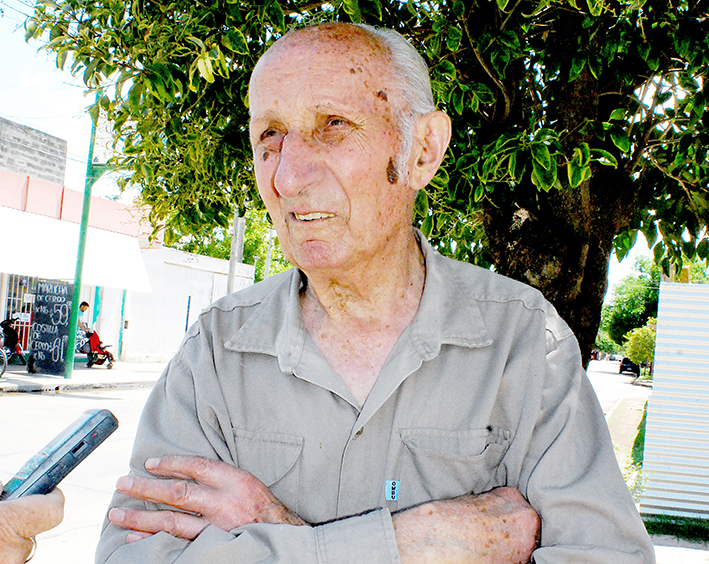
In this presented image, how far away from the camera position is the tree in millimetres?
2289

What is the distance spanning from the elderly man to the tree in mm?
463

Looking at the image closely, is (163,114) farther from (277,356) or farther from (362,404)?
(362,404)

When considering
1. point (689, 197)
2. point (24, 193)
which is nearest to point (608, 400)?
point (24, 193)

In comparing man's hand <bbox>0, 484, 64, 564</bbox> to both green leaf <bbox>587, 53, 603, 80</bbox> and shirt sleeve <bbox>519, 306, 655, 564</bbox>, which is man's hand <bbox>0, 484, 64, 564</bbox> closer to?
shirt sleeve <bbox>519, 306, 655, 564</bbox>

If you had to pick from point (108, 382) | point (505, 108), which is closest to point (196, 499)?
point (505, 108)

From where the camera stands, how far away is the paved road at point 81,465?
17.3 ft

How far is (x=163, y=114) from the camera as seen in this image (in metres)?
2.91

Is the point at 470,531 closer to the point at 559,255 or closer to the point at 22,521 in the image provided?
the point at 22,521

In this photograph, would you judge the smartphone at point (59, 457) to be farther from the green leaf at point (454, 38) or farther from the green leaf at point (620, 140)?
the green leaf at point (620, 140)

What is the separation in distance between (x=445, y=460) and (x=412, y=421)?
0.12 metres

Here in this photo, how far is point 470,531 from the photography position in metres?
1.47

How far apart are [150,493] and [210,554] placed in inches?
9.0

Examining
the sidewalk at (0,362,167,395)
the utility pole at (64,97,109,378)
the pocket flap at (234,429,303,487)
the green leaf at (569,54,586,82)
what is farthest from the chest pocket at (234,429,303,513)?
the utility pole at (64,97,109,378)

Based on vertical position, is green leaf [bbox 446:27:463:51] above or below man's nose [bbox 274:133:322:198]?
above
